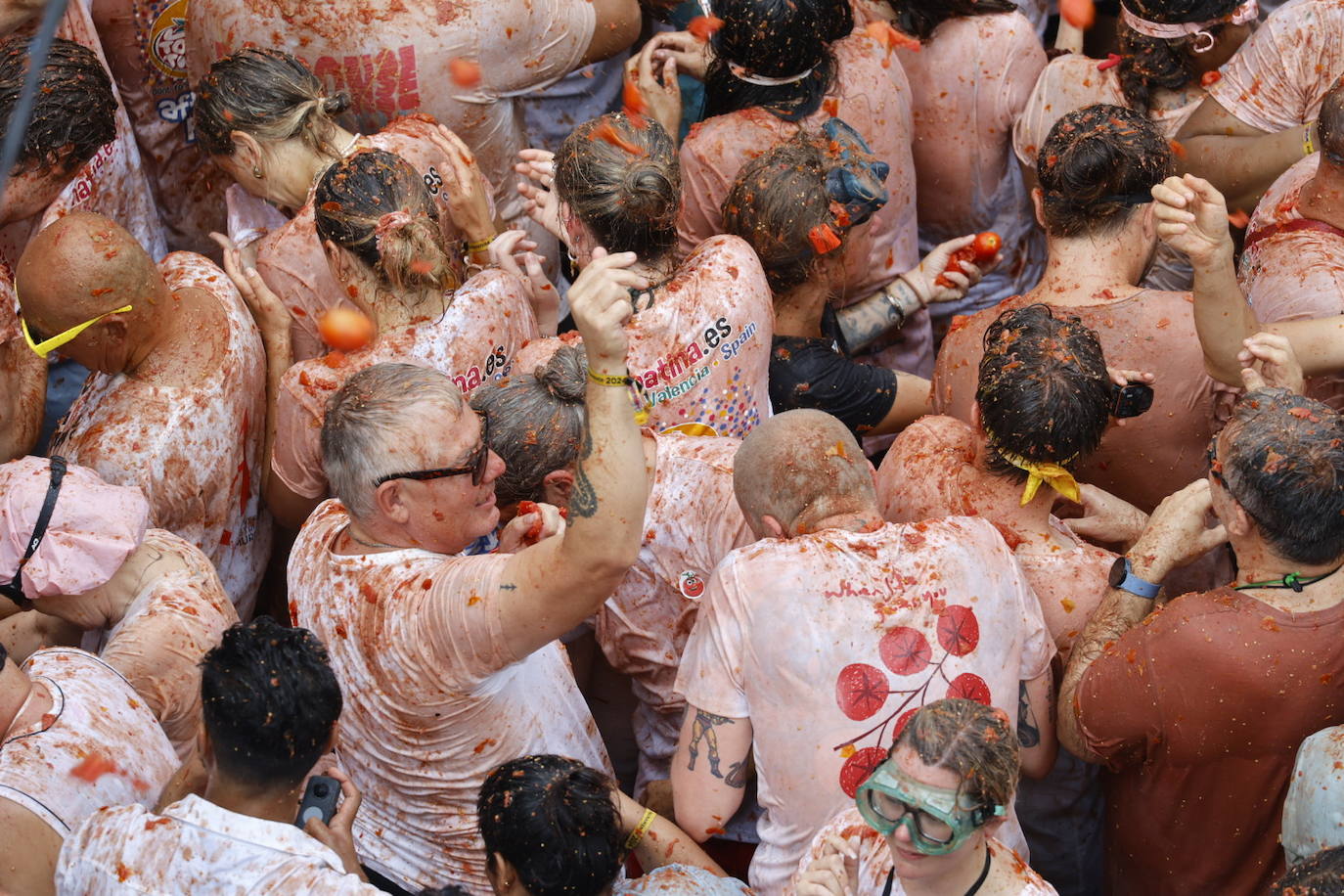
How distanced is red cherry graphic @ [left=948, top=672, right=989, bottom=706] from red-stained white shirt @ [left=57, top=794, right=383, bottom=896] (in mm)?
1291

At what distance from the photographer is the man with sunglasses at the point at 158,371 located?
3.81 meters

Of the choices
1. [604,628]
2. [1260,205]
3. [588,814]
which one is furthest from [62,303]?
[1260,205]

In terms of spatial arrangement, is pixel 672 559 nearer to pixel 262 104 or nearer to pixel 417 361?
pixel 417 361

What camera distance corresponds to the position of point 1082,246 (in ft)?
13.2

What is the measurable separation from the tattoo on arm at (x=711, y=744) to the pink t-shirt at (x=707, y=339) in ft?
3.55

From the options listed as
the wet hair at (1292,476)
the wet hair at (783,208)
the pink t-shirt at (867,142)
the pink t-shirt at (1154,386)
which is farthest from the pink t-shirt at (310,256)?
the wet hair at (1292,476)

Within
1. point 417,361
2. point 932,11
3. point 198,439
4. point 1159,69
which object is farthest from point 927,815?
point 932,11

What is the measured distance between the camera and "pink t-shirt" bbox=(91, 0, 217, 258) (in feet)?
17.6

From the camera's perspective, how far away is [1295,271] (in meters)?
4.06

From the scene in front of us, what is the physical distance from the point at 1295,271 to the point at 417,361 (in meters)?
2.59

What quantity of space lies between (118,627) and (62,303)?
0.94 m

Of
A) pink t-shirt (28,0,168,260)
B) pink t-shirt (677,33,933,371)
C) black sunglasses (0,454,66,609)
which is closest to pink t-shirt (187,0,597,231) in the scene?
pink t-shirt (28,0,168,260)

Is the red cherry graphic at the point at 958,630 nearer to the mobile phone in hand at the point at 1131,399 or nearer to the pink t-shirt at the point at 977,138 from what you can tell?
the mobile phone in hand at the point at 1131,399

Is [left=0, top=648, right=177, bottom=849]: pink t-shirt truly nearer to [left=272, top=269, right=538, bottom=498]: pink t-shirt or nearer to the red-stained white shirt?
the red-stained white shirt
